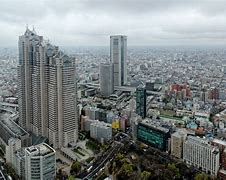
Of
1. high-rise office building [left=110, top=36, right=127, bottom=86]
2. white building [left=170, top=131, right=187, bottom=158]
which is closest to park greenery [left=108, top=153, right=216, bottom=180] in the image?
white building [left=170, top=131, right=187, bottom=158]

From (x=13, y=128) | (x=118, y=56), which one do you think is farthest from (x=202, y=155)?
(x=118, y=56)

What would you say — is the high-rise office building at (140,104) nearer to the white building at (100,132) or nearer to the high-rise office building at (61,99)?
the white building at (100,132)

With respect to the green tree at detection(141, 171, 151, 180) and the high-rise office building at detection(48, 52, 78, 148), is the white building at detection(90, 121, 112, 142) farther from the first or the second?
the green tree at detection(141, 171, 151, 180)

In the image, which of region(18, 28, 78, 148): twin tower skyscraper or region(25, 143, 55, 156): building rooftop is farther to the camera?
region(18, 28, 78, 148): twin tower skyscraper

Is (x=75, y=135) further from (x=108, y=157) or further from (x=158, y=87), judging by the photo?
(x=158, y=87)

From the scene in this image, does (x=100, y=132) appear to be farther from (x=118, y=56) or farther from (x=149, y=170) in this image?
(x=118, y=56)

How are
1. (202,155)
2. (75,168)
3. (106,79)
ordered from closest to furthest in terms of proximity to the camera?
(75,168)
(202,155)
(106,79)

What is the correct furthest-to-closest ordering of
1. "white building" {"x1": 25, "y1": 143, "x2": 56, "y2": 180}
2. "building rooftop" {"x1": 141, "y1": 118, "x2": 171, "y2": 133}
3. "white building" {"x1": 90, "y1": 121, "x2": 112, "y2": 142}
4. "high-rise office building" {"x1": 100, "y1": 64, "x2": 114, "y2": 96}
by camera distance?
1. "high-rise office building" {"x1": 100, "y1": 64, "x2": 114, "y2": 96}
2. "white building" {"x1": 90, "y1": 121, "x2": 112, "y2": 142}
3. "building rooftop" {"x1": 141, "y1": 118, "x2": 171, "y2": 133}
4. "white building" {"x1": 25, "y1": 143, "x2": 56, "y2": 180}
